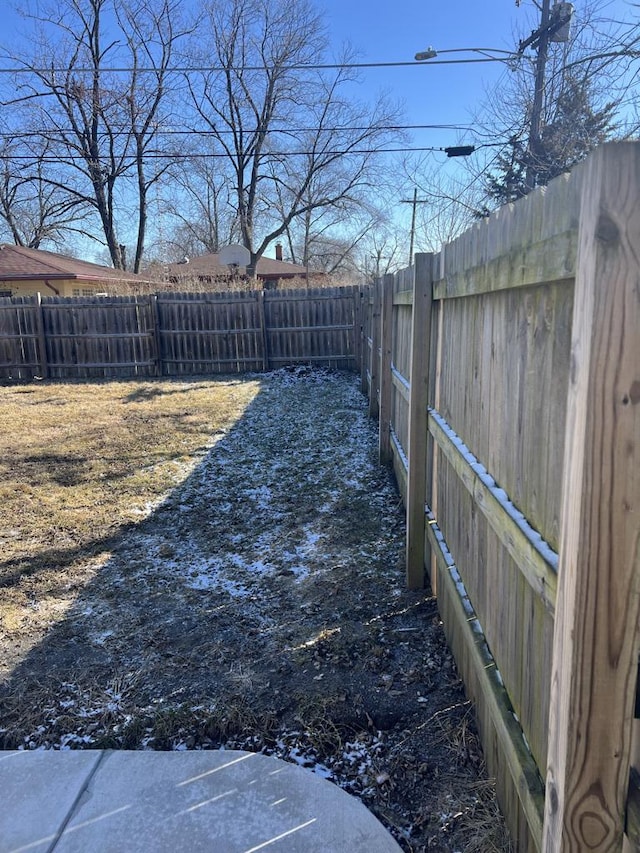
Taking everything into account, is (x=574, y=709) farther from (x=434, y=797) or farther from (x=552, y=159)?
(x=552, y=159)

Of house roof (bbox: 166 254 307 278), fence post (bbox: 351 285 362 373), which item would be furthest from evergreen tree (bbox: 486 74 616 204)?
house roof (bbox: 166 254 307 278)

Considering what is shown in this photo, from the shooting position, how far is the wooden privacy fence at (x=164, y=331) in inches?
513

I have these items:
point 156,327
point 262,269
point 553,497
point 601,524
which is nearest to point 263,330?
point 156,327

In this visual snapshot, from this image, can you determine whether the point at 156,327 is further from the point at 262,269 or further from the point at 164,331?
the point at 262,269

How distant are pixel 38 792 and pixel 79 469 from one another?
4.22m

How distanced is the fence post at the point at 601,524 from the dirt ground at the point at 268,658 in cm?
83

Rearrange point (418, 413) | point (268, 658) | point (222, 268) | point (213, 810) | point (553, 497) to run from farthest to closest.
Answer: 1. point (222, 268)
2. point (418, 413)
3. point (268, 658)
4. point (213, 810)
5. point (553, 497)

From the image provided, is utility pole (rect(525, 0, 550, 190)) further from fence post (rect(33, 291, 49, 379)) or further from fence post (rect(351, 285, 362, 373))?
fence post (rect(33, 291, 49, 379))

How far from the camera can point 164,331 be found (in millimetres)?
13188

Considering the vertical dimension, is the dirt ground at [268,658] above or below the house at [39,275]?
below

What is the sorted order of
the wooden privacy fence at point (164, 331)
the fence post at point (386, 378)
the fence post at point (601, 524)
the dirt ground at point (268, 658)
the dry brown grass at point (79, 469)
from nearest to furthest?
the fence post at point (601, 524) < the dirt ground at point (268, 658) < the dry brown grass at point (79, 469) < the fence post at point (386, 378) < the wooden privacy fence at point (164, 331)

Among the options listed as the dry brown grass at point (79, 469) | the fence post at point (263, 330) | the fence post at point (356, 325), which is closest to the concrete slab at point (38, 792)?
the dry brown grass at point (79, 469)

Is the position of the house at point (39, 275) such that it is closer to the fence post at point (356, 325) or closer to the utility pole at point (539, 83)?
the fence post at point (356, 325)

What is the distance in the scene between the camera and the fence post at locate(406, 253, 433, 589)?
119 inches
